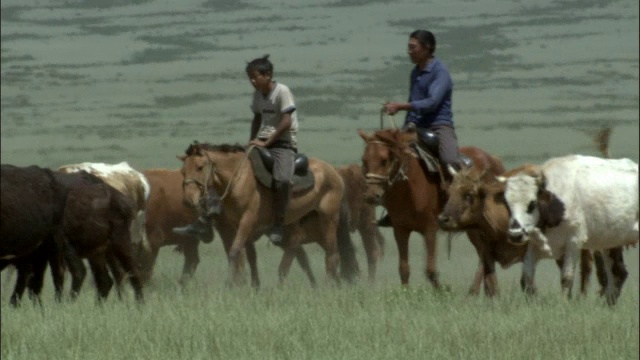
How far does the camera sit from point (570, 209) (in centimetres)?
1438

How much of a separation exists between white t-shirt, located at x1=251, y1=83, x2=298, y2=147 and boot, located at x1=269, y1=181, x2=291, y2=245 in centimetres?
74

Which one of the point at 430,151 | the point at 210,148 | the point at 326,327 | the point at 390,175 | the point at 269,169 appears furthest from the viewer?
the point at 269,169

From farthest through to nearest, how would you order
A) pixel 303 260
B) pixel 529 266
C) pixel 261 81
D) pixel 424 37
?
pixel 303 260 → pixel 261 81 → pixel 424 37 → pixel 529 266

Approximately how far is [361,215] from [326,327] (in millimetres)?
9587

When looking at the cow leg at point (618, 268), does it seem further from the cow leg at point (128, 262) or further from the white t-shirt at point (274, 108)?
the cow leg at point (128, 262)

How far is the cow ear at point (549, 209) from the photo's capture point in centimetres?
1425

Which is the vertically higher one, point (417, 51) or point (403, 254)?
point (417, 51)

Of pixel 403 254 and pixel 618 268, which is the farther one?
pixel 403 254

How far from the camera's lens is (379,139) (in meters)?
15.4

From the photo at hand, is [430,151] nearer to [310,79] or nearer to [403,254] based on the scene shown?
[403,254]

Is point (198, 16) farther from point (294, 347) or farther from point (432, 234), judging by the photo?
point (294, 347)

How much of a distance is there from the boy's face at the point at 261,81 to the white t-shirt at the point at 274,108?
0.08m

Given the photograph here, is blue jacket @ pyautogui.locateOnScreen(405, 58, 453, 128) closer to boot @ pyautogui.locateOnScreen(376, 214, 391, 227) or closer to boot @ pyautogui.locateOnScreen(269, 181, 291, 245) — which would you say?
boot @ pyautogui.locateOnScreen(376, 214, 391, 227)

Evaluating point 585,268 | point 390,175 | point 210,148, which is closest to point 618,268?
point 585,268
